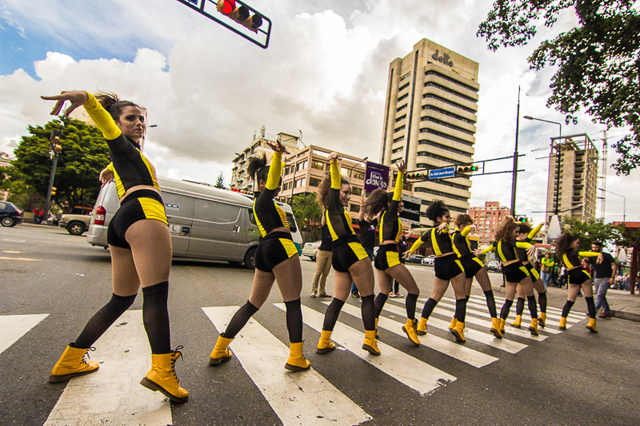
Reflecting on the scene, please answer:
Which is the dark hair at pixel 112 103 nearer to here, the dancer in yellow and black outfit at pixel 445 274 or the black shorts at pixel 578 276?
the dancer in yellow and black outfit at pixel 445 274

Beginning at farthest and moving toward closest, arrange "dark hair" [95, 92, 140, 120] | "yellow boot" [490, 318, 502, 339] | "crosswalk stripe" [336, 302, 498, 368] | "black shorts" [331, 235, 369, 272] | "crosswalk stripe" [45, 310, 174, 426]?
"yellow boot" [490, 318, 502, 339]
"crosswalk stripe" [336, 302, 498, 368]
"black shorts" [331, 235, 369, 272]
"dark hair" [95, 92, 140, 120]
"crosswalk stripe" [45, 310, 174, 426]

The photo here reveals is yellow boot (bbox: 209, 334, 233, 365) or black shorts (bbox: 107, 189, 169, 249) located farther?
yellow boot (bbox: 209, 334, 233, 365)

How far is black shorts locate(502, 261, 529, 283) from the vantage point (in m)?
5.22

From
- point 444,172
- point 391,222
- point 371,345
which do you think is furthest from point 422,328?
point 444,172

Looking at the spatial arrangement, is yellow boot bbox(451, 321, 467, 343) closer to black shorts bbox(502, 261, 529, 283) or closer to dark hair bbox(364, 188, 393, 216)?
black shorts bbox(502, 261, 529, 283)

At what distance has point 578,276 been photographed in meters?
5.97

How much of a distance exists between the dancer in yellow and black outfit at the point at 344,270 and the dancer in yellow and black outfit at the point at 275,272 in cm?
62

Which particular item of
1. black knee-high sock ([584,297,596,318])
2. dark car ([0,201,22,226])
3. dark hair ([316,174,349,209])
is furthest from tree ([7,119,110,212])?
black knee-high sock ([584,297,596,318])

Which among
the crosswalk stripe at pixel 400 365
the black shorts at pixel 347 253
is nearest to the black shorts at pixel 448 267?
the crosswalk stripe at pixel 400 365

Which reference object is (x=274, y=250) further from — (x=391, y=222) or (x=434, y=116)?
(x=434, y=116)

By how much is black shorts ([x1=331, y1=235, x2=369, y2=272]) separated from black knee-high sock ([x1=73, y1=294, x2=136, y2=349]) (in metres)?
1.94

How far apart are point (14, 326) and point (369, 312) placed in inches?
138

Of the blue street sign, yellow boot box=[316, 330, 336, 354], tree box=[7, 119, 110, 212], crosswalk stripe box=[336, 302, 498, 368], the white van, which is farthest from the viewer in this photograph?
tree box=[7, 119, 110, 212]

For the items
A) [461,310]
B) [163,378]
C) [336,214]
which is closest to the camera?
[163,378]
